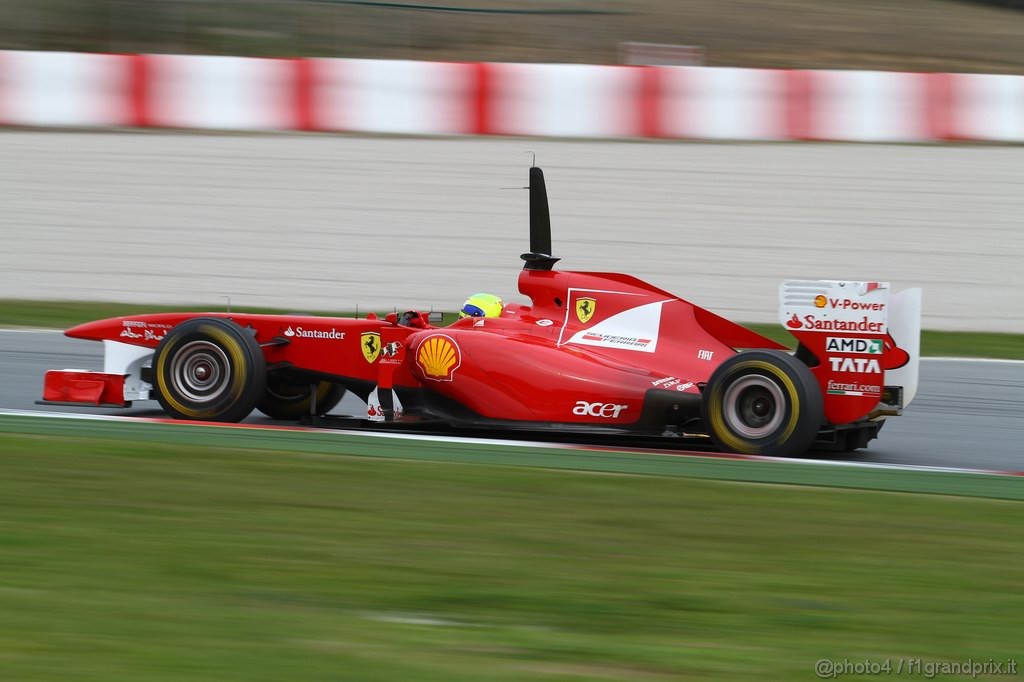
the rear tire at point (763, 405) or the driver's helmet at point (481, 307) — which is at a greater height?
the driver's helmet at point (481, 307)

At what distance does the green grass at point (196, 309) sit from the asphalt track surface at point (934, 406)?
1.81 feet

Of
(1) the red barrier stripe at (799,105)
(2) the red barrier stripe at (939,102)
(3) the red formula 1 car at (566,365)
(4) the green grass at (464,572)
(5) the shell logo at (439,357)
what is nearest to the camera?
(4) the green grass at (464,572)

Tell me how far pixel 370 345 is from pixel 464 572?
3.11 meters

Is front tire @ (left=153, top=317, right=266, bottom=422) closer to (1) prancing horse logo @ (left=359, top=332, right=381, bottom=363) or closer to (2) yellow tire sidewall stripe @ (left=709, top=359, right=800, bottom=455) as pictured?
(1) prancing horse logo @ (left=359, top=332, right=381, bottom=363)

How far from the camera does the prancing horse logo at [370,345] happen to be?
25.4ft

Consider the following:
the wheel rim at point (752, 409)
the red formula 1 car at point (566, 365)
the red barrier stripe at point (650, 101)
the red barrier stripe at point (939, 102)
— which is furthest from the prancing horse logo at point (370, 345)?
the red barrier stripe at point (939, 102)

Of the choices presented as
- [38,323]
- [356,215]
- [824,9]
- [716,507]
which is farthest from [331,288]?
[824,9]

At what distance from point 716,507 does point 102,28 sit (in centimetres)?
1665

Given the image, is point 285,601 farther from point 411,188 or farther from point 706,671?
point 411,188

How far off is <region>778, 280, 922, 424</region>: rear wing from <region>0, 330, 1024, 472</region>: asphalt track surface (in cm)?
58

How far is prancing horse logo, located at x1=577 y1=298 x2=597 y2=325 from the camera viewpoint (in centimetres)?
766

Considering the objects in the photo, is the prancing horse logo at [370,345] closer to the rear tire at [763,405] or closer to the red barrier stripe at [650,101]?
the rear tire at [763,405]

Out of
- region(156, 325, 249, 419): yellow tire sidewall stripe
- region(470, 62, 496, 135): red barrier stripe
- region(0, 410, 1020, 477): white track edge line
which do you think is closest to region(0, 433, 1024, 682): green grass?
region(0, 410, 1020, 477): white track edge line

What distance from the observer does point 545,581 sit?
4738 mm
